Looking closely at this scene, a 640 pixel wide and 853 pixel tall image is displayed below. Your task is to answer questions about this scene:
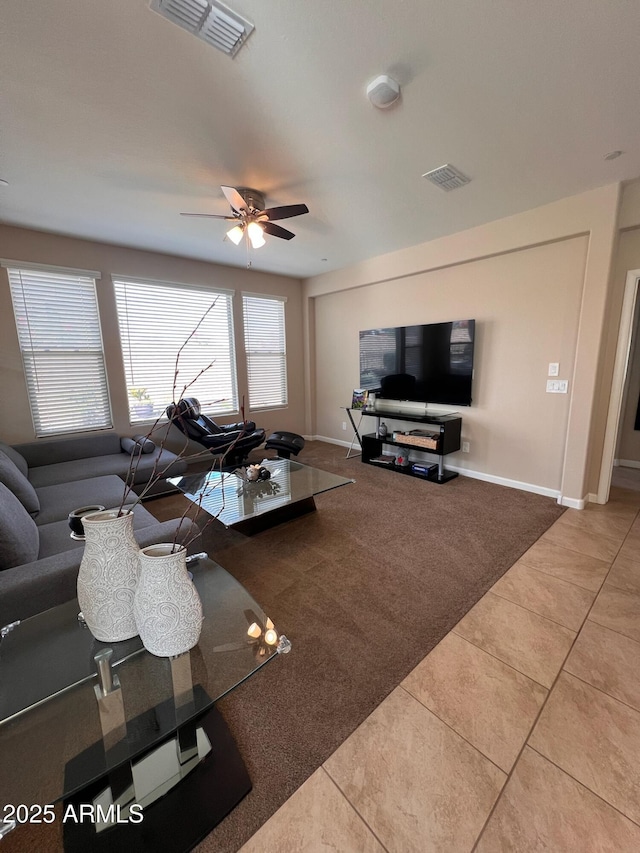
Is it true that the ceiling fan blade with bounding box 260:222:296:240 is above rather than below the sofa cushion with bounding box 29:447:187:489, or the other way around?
above

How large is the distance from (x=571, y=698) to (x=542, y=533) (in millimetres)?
1523

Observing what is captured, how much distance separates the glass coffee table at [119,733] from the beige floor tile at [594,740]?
3.53ft

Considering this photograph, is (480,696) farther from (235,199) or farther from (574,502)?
(235,199)

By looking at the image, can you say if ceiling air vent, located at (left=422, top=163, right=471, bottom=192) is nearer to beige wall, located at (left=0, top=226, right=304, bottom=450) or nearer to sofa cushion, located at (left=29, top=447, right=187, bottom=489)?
sofa cushion, located at (left=29, top=447, right=187, bottom=489)

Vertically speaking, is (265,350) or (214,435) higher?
(265,350)

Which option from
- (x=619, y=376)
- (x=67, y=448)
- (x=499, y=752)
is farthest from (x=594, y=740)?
(x=67, y=448)

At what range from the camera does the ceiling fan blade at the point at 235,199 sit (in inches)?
90.6

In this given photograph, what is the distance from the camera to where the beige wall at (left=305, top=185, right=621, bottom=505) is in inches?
114

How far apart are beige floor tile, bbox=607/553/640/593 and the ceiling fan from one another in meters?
3.18

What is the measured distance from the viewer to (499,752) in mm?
1207

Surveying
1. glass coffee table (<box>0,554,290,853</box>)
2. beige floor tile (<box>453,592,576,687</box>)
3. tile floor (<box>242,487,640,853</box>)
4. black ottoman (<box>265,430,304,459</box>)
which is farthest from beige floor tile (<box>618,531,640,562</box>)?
black ottoman (<box>265,430,304,459</box>)

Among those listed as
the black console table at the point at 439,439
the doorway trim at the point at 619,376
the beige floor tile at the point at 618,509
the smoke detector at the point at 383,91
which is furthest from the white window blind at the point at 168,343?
the beige floor tile at the point at 618,509

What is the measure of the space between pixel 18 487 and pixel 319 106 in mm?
2925

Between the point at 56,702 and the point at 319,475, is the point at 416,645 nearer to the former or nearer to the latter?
the point at 56,702
